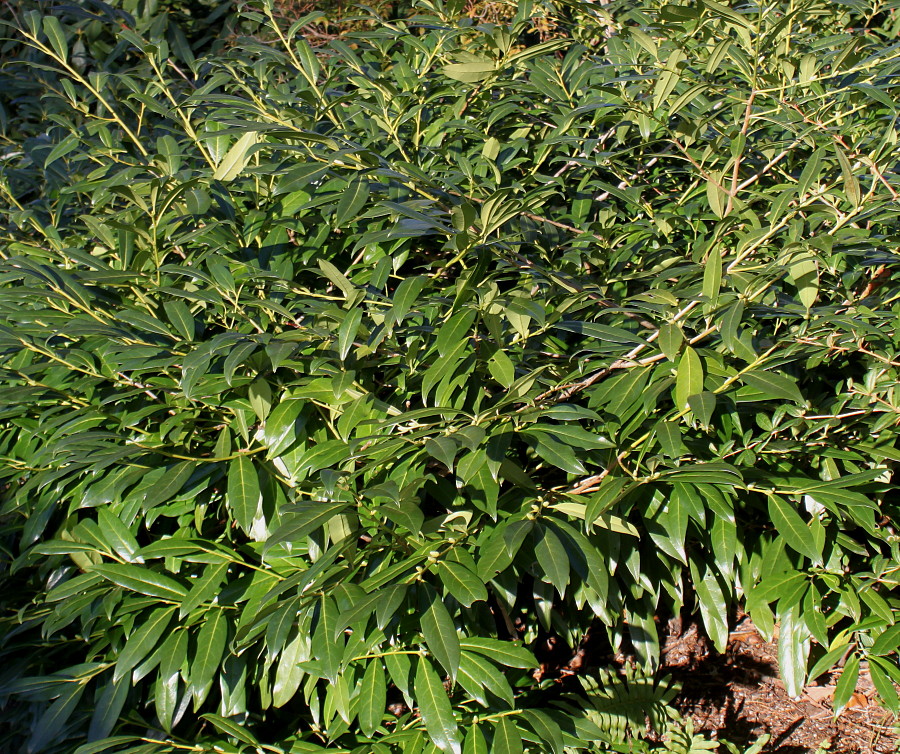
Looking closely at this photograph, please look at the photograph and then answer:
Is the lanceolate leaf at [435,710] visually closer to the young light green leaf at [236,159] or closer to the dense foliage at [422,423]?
the dense foliage at [422,423]

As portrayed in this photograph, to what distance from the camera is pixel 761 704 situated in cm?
258

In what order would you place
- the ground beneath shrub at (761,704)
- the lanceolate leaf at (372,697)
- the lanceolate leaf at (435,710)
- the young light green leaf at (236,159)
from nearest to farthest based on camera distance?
1. the lanceolate leaf at (435,710)
2. the lanceolate leaf at (372,697)
3. the young light green leaf at (236,159)
4. the ground beneath shrub at (761,704)

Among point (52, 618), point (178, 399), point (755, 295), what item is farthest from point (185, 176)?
point (755, 295)

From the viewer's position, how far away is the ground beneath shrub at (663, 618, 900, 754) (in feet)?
7.96

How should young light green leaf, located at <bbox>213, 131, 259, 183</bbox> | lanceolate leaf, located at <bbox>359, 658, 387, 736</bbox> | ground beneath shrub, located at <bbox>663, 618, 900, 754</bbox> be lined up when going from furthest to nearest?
ground beneath shrub, located at <bbox>663, 618, 900, 754</bbox>
young light green leaf, located at <bbox>213, 131, 259, 183</bbox>
lanceolate leaf, located at <bbox>359, 658, 387, 736</bbox>

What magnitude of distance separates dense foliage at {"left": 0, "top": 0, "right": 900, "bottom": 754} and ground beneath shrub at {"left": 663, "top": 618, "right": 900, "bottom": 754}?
0.35m

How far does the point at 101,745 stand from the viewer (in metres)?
1.65

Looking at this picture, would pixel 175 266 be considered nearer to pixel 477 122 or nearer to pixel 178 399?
pixel 178 399

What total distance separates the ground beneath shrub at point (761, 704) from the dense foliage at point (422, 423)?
0.35 m

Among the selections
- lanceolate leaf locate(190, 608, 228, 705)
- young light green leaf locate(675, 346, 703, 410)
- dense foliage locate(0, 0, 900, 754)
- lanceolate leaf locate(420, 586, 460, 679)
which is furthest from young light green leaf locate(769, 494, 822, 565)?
lanceolate leaf locate(190, 608, 228, 705)

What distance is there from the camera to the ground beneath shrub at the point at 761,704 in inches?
95.5

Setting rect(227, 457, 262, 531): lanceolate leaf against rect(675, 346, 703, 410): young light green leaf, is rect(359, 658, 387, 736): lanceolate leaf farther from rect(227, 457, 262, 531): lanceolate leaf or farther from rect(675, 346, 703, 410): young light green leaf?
rect(675, 346, 703, 410): young light green leaf

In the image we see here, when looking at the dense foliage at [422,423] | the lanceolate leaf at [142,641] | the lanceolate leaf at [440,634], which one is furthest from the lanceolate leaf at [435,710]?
the lanceolate leaf at [142,641]

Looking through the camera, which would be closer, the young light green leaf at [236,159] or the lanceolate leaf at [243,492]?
the lanceolate leaf at [243,492]
